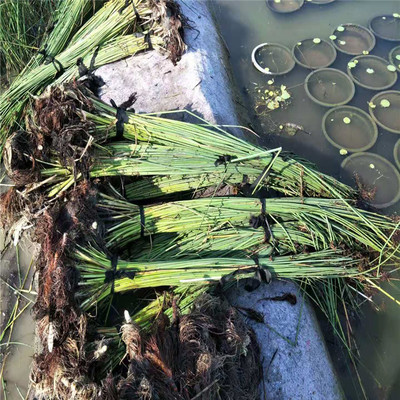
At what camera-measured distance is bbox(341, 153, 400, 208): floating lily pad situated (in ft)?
9.70

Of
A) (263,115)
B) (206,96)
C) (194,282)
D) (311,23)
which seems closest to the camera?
(194,282)

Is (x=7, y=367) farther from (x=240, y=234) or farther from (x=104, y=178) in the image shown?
(x=240, y=234)

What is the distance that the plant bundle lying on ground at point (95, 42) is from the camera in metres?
2.82

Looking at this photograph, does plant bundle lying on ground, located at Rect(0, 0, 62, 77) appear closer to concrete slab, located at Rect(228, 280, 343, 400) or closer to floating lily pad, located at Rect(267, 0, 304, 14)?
floating lily pad, located at Rect(267, 0, 304, 14)

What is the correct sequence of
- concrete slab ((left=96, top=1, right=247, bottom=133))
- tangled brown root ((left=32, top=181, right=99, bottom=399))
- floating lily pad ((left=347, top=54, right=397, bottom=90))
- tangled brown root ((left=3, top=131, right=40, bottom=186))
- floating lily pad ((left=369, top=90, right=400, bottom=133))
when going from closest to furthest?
tangled brown root ((left=32, top=181, right=99, bottom=399)) < tangled brown root ((left=3, top=131, right=40, bottom=186)) < concrete slab ((left=96, top=1, right=247, bottom=133)) < floating lily pad ((left=369, top=90, right=400, bottom=133)) < floating lily pad ((left=347, top=54, right=397, bottom=90))

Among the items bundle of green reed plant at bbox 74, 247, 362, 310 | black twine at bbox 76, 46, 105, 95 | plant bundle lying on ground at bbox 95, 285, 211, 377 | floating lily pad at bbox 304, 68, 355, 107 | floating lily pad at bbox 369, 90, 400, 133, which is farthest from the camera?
floating lily pad at bbox 304, 68, 355, 107

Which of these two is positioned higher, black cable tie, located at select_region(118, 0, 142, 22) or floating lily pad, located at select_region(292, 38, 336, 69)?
black cable tie, located at select_region(118, 0, 142, 22)

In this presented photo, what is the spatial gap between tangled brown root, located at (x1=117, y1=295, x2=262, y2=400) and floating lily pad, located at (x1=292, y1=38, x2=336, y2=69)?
2.93 meters

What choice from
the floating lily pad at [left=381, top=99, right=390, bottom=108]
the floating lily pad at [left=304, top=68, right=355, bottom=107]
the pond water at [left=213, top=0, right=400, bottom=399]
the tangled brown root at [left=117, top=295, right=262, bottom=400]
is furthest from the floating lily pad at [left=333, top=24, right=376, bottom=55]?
the tangled brown root at [left=117, top=295, right=262, bottom=400]

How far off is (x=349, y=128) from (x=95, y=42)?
2329 mm

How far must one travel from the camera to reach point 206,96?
2.76 metres

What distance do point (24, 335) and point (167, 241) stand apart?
1.06 metres

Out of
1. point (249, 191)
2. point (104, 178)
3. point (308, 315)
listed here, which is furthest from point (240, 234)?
point (104, 178)

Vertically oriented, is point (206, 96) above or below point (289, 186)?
above
